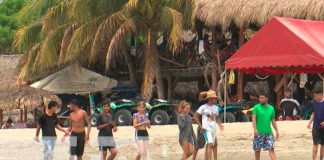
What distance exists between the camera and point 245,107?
23.6 meters

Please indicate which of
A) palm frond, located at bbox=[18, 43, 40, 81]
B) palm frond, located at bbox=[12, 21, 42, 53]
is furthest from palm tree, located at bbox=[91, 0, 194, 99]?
palm frond, located at bbox=[12, 21, 42, 53]

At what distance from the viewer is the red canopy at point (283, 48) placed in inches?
592

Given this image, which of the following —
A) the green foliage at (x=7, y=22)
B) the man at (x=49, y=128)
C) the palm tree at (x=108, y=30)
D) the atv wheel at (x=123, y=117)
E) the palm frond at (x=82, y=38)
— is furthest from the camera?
the green foliage at (x=7, y=22)

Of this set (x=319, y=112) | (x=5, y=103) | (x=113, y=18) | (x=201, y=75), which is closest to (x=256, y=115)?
(x=319, y=112)

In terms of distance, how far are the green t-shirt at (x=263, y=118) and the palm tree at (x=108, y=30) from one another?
1068 cm

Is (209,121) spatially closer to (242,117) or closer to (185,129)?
(185,129)

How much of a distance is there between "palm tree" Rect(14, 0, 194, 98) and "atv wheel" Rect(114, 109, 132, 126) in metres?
1.23

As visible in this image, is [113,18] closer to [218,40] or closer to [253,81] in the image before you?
[218,40]

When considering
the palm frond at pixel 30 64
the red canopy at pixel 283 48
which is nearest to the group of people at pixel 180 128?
the red canopy at pixel 283 48

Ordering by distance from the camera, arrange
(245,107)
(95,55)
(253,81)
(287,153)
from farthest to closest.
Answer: (253,81) < (95,55) < (245,107) < (287,153)

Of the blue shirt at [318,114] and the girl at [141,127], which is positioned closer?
the blue shirt at [318,114]

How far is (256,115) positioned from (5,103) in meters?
19.2

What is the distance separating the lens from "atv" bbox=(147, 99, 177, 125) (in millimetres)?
23156

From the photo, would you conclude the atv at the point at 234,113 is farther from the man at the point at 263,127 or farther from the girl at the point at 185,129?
the man at the point at 263,127
